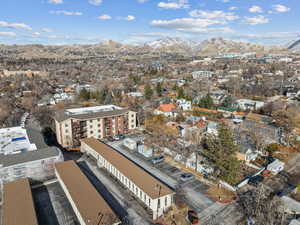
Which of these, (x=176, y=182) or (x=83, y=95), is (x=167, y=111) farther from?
(x=83, y=95)

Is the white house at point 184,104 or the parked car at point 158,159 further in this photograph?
the white house at point 184,104

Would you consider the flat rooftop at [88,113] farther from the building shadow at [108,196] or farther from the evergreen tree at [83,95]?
the evergreen tree at [83,95]

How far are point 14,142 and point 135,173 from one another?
13143 mm

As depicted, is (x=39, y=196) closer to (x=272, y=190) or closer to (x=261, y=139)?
(x=272, y=190)

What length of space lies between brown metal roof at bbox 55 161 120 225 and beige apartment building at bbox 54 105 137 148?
283 inches

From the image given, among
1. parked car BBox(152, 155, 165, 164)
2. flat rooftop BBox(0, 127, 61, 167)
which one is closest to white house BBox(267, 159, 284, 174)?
parked car BBox(152, 155, 165, 164)

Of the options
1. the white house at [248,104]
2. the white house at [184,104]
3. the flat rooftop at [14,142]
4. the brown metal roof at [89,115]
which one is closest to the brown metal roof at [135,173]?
the brown metal roof at [89,115]

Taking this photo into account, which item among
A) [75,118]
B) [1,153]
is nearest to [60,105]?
[75,118]

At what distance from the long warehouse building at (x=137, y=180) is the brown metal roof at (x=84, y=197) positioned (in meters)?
2.69

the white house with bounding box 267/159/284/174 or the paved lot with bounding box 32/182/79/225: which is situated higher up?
the white house with bounding box 267/159/284/174

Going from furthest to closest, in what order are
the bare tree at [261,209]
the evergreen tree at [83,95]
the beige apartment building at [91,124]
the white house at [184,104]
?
the evergreen tree at [83,95], the white house at [184,104], the beige apartment building at [91,124], the bare tree at [261,209]

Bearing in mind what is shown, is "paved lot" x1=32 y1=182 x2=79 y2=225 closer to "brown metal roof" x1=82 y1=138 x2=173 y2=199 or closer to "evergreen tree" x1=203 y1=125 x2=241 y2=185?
"brown metal roof" x1=82 y1=138 x2=173 y2=199

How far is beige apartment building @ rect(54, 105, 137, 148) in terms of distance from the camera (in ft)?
79.6

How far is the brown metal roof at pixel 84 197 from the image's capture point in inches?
462
